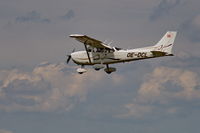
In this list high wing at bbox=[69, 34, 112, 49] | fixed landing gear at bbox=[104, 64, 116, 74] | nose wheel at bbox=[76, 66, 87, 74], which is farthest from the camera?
fixed landing gear at bbox=[104, 64, 116, 74]

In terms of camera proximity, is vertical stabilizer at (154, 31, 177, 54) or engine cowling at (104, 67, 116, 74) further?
engine cowling at (104, 67, 116, 74)

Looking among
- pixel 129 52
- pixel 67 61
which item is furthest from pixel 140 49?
pixel 67 61

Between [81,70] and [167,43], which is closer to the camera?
[167,43]

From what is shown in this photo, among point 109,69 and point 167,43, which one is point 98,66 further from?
point 167,43

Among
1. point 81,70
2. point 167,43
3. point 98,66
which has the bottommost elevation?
point 81,70

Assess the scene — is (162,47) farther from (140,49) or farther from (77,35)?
(77,35)

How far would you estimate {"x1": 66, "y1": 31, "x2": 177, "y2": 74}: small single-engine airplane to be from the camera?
83.6 m

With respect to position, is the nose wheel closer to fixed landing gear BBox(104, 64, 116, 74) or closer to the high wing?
fixed landing gear BBox(104, 64, 116, 74)

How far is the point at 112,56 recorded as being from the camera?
277ft

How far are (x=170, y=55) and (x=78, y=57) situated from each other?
822 cm

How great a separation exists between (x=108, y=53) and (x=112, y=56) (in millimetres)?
449

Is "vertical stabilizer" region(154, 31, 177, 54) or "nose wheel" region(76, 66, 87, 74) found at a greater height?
"vertical stabilizer" region(154, 31, 177, 54)

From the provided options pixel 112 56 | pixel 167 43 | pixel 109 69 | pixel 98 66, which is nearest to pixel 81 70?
pixel 98 66

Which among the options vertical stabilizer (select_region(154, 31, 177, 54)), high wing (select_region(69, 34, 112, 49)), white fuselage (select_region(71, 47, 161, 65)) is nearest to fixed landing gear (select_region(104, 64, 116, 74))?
white fuselage (select_region(71, 47, 161, 65))
